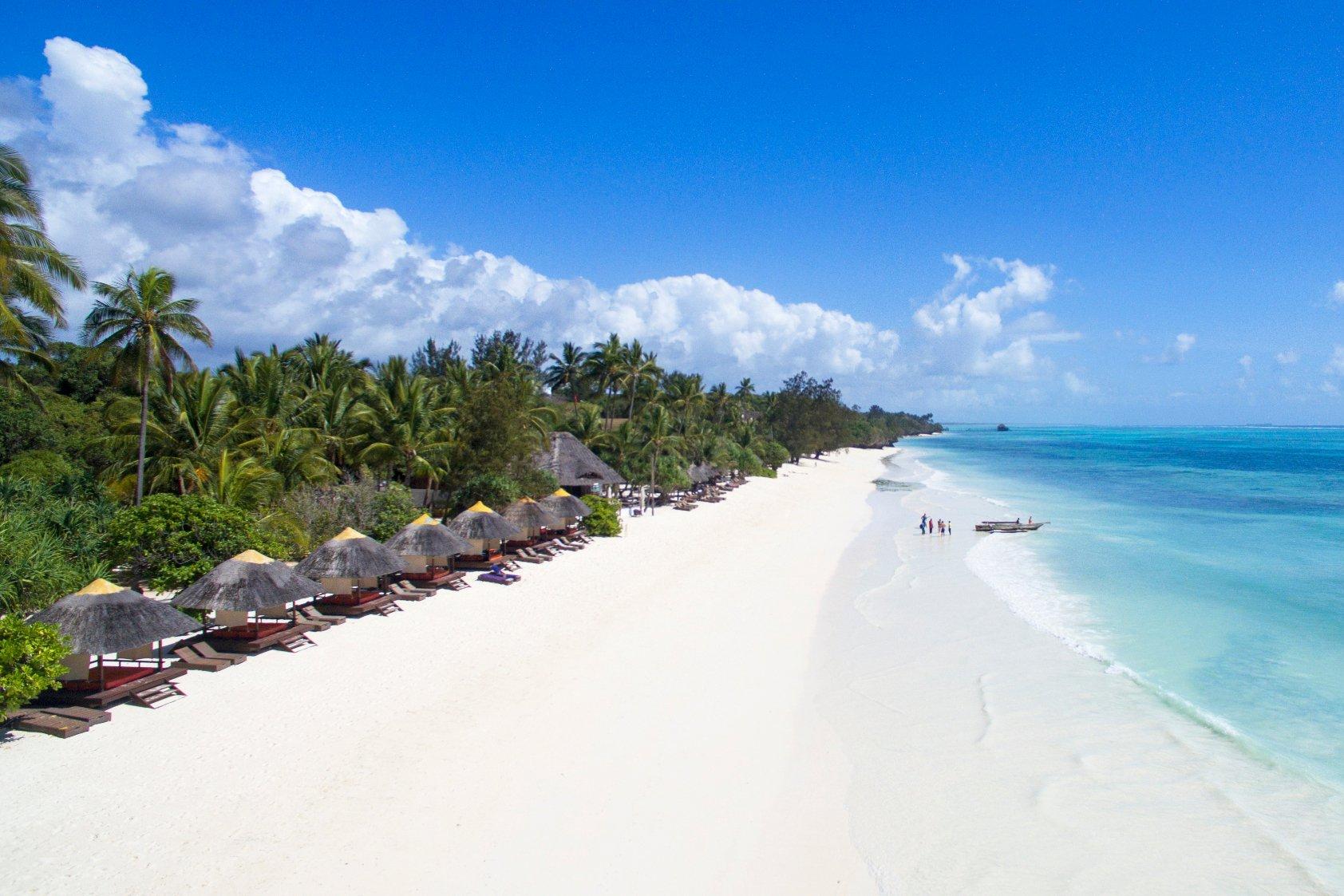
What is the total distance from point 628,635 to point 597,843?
21.6 ft

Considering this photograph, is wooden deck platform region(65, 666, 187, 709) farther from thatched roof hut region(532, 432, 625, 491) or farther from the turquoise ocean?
thatched roof hut region(532, 432, 625, 491)

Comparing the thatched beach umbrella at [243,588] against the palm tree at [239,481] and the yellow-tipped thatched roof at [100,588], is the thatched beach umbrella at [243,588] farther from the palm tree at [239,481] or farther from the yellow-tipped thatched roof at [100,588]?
the palm tree at [239,481]

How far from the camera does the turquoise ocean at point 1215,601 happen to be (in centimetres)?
1166

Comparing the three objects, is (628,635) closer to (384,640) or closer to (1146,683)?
(384,640)

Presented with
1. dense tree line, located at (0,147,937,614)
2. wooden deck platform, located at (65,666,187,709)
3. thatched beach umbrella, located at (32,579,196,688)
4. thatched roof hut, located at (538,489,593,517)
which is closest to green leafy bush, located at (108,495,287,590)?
dense tree line, located at (0,147,937,614)

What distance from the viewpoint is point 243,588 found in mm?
11461

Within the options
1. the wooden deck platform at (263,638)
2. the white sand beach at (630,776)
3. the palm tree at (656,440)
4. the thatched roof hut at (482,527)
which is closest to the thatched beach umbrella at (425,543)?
the thatched roof hut at (482,527)

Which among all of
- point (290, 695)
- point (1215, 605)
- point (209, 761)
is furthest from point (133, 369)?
point (1215, 605)

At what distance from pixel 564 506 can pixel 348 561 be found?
29.4 ft

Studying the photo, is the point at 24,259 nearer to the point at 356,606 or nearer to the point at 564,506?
the point at 356,606

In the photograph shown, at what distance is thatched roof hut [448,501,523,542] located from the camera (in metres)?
18.5

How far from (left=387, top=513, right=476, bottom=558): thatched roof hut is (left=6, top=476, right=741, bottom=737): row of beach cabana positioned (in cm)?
2

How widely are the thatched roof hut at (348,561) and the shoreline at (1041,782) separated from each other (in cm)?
864

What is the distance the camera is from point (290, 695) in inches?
400
